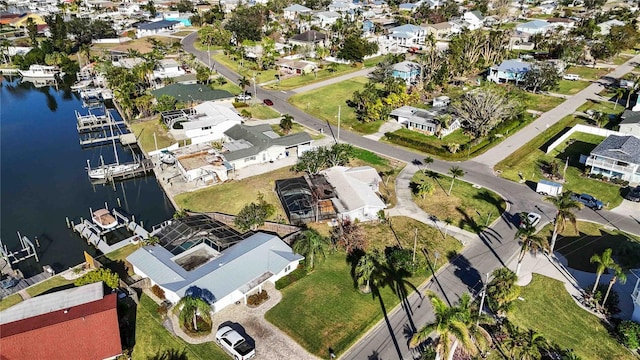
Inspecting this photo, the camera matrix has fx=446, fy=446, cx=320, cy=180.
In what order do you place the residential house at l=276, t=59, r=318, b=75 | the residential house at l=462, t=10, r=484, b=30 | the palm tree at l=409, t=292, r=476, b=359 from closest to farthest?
the palm tree at l=409, t=292, r=476, b=359 → the residential house at l=276, t=59, r=318, b=75 → the residential house at l=462, t=10, r=484, b=30

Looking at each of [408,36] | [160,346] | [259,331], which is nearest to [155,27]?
[408,36]

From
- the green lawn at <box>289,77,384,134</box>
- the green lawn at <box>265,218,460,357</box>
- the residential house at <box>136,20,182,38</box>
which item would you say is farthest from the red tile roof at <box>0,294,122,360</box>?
the residential house at <box>136,20,182,38</box>

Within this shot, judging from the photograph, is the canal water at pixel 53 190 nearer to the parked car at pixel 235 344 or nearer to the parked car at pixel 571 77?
the parked car at pixel 235 344

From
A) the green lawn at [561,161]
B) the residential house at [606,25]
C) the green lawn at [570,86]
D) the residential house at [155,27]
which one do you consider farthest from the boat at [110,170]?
the residential house at [606,25]

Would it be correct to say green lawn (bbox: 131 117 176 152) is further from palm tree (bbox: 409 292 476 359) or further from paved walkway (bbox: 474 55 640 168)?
palm tree (bbox: 409 292 476 359)

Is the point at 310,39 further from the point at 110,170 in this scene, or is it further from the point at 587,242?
the point at 587,242

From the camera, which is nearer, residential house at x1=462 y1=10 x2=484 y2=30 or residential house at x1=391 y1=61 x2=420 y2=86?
residential house at x1=391 y1=61 x2=420 y2=86

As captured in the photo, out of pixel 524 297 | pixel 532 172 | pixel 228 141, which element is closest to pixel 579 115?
pixel 532 172
